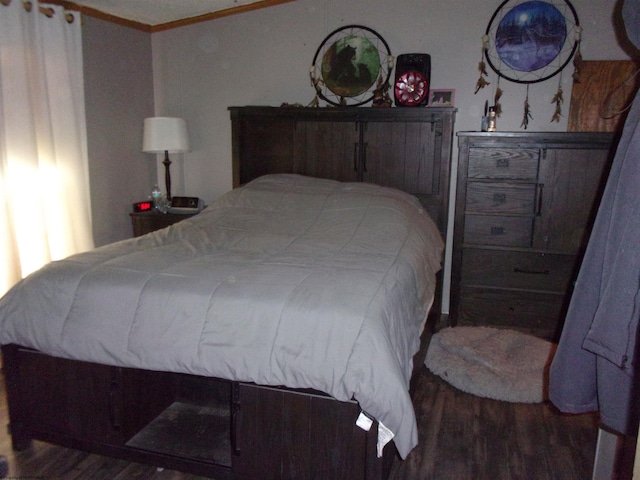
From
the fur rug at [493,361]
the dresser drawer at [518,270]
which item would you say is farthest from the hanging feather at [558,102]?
the fur rug at [493,361]

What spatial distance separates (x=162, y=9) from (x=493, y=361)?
3.20m

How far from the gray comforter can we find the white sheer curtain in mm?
1003

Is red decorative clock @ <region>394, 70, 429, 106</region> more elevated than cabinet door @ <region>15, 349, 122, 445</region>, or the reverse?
red decorative clock @ <region>394, 70, 429, 106</region>

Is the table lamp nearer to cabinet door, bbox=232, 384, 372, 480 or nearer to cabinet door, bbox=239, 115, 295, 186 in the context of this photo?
cabinet door, bbox=239, 115, 295, 186

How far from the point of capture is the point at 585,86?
320 centimetres

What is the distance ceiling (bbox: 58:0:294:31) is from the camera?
3.38m

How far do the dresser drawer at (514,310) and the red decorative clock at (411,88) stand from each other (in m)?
1.29

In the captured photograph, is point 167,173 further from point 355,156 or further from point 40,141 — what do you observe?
point 355,156

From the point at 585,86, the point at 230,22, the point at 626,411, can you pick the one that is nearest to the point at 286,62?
the point at 230,22

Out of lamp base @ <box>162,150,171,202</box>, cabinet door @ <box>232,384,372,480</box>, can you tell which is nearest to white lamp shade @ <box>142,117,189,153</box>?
lamp base @ <box>162,150,171,202</box>

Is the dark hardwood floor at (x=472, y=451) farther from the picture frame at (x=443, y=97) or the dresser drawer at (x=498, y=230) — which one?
the picture frame at (x=443, y=97)

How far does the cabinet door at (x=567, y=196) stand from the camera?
9.99 ft

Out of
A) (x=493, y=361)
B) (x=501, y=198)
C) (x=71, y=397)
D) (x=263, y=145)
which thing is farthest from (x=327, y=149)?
(x=71, y=397)

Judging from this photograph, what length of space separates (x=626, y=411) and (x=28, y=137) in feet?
10.4
